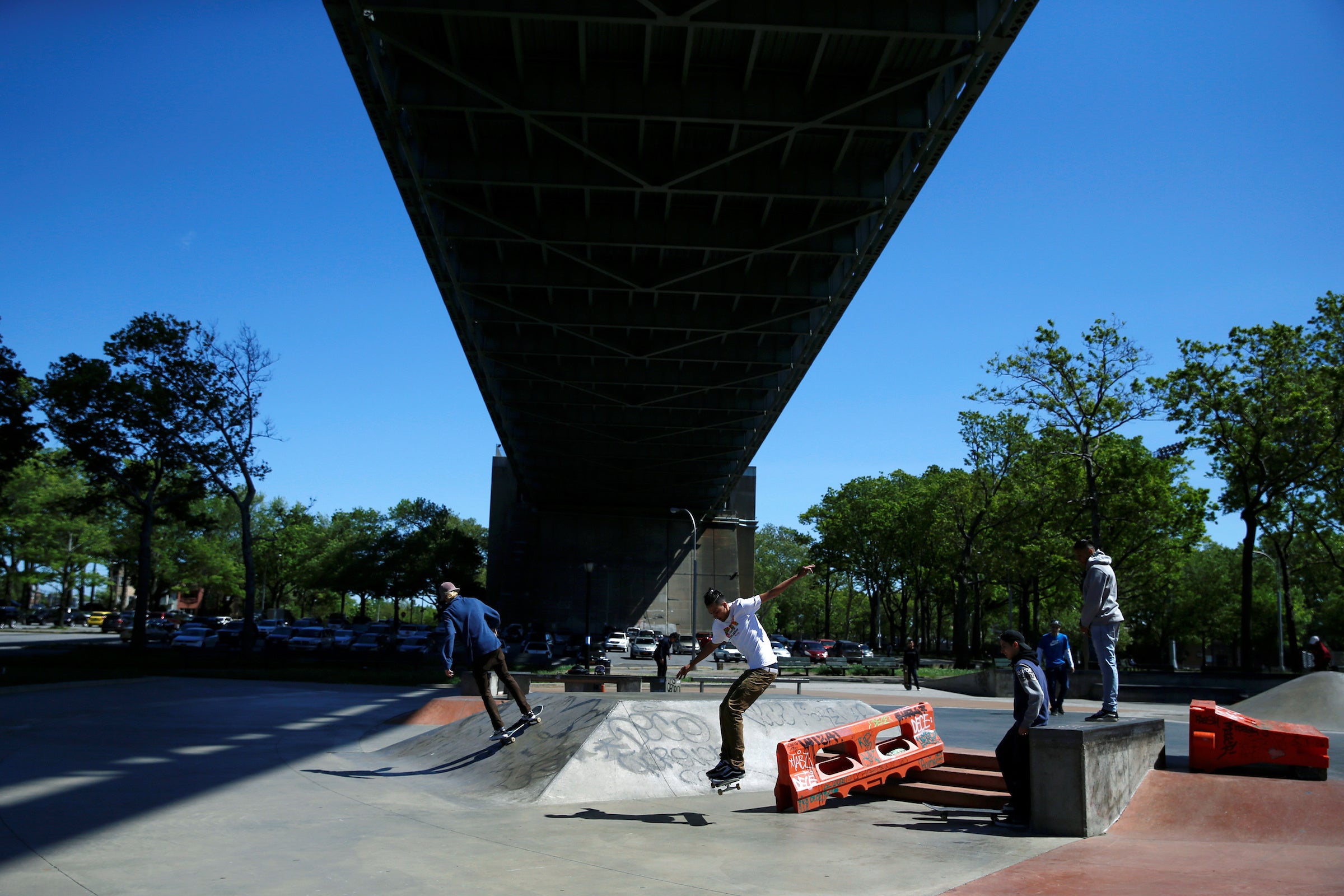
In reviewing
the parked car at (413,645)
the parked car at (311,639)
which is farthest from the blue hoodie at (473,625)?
the parked car at (311,639)

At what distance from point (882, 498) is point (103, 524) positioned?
59.0m

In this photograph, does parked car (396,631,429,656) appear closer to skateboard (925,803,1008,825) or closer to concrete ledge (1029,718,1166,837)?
skateboard (925,803,1008,825)

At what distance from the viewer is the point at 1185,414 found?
111 ft

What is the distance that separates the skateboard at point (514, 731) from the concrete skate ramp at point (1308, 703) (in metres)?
12.0

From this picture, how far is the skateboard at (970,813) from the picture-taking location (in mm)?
7086

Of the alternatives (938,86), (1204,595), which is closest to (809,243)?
(938,86)

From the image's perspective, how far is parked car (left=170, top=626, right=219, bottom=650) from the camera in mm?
45250

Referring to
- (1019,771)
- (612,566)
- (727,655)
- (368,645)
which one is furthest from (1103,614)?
(612,566)

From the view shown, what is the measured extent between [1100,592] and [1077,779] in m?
2.08

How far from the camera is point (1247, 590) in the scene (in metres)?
32.4

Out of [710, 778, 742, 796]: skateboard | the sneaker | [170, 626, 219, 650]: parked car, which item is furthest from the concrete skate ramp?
[170, 626, 219, 650]: parked car

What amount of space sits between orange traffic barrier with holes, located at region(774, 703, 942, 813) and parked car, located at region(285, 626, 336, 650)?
42186 millimetres

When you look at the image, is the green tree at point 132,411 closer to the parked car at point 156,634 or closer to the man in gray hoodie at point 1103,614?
the parked car at point 156,634

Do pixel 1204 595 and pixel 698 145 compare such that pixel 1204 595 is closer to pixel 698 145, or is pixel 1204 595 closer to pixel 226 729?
pixel 698 145
